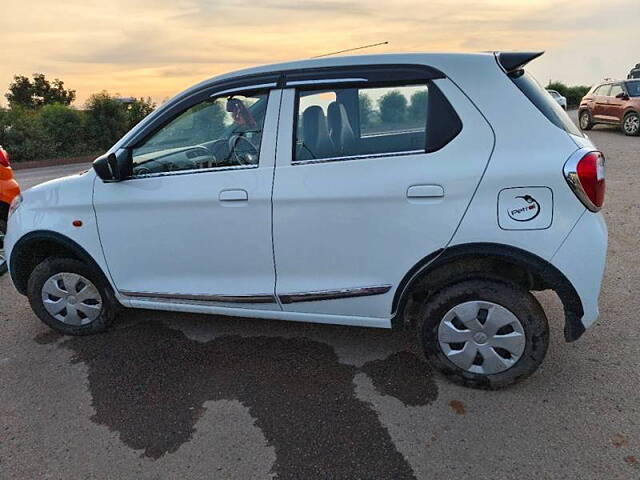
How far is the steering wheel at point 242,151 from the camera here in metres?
2.88

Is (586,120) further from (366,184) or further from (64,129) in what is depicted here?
(64,129)

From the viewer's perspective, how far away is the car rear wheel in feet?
50.6

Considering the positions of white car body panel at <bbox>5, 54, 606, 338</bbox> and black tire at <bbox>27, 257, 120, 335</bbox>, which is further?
black tire at <bbox>27, 257, 120, 335</bbox>

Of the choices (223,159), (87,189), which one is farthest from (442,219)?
(87,189)

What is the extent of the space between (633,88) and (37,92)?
139 feet

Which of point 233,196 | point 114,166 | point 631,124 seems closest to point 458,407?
point 233,196

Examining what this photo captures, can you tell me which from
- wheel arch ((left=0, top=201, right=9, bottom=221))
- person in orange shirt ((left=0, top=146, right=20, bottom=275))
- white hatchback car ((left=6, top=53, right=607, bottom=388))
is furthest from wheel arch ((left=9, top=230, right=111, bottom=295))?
wheel arch ((left=0, top=201, right=9, bottom=221))

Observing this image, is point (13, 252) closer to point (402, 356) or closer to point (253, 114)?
point (253, 114)

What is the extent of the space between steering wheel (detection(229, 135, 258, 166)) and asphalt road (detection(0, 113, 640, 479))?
1.27 meters

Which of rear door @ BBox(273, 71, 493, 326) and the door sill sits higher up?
rear door @ BBox(273, 71, 493, 326)

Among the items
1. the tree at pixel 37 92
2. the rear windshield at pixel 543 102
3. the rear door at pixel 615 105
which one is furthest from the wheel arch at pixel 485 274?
the tree at pixel 37 92

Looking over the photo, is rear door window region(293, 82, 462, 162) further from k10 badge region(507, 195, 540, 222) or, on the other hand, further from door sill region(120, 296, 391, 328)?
door sill region(120, 296, 391, 328)

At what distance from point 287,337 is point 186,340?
713 mm

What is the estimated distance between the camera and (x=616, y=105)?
14.2 metres
